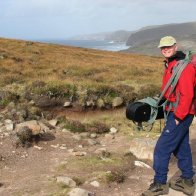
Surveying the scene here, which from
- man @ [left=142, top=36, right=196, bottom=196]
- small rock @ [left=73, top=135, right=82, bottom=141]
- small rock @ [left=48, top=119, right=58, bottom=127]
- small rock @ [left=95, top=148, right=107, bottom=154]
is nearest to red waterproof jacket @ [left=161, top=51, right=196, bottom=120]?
man @ [left=142, top=36, right=196, bottom=196]

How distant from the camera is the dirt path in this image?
774 centimetres

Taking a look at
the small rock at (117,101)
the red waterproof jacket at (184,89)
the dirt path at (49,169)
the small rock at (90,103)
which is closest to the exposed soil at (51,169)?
the dirt path at (49,169)

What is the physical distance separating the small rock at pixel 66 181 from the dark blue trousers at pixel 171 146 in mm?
1677

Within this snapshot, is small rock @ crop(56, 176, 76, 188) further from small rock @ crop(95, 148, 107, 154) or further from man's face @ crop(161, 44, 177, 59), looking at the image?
man's face @ crop(161, 44, 177, 59)

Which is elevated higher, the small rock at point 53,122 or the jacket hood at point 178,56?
the jacket hood at point 178,56

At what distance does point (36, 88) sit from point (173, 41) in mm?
10377

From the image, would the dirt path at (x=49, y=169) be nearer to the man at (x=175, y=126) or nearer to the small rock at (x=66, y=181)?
the small rock at (x=66, y=181)

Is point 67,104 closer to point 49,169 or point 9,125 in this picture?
point 9,125

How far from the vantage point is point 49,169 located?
8.91 m

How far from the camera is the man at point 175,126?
655cm

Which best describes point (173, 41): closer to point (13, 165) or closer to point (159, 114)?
point (159, 114)

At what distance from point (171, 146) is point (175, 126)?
387 mm

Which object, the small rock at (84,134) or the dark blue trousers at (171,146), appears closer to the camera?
the dark blue trousers at (171,146)

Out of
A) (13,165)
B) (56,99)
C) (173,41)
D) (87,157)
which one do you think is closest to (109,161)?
(87,157)
